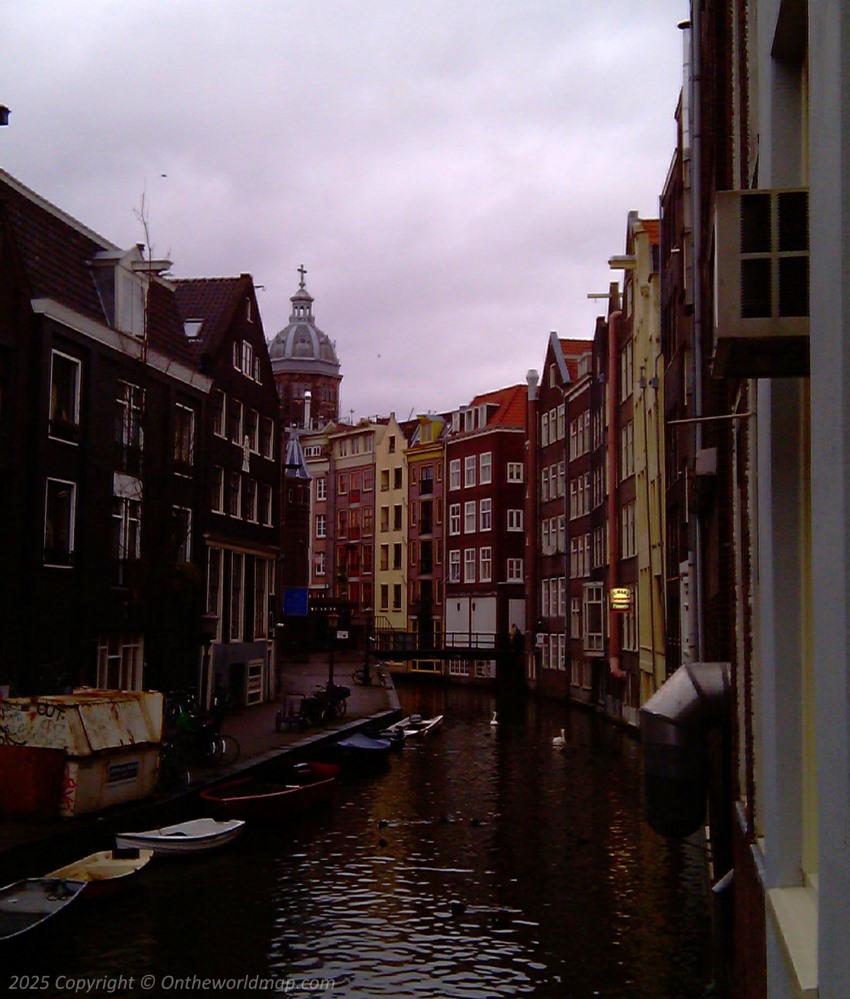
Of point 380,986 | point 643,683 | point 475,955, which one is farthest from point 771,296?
point 643,683

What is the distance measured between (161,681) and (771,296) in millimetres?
30397

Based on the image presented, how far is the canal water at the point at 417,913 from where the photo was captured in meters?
13.7

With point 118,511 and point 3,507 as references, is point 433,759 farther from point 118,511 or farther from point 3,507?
point 3,507

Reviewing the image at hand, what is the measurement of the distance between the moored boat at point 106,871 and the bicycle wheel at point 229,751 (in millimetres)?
8568

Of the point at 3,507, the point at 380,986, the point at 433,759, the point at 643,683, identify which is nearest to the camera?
the point at 380,986

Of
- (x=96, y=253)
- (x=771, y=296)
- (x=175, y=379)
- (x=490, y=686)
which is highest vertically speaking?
(x=96, y=253)

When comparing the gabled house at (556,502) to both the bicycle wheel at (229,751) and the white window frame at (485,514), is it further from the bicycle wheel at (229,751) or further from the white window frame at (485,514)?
the bicycle wheel at (229,751)

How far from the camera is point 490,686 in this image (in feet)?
224

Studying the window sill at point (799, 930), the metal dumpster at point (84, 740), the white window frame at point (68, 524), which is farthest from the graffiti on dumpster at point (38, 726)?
the window sill at point (799, 930)

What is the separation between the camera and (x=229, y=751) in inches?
1109

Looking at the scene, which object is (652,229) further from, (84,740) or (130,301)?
(84,740)

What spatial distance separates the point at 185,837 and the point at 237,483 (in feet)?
82.3

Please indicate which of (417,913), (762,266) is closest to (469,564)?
(417,913)

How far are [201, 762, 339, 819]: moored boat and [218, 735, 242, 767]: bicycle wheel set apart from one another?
1.05 metres
